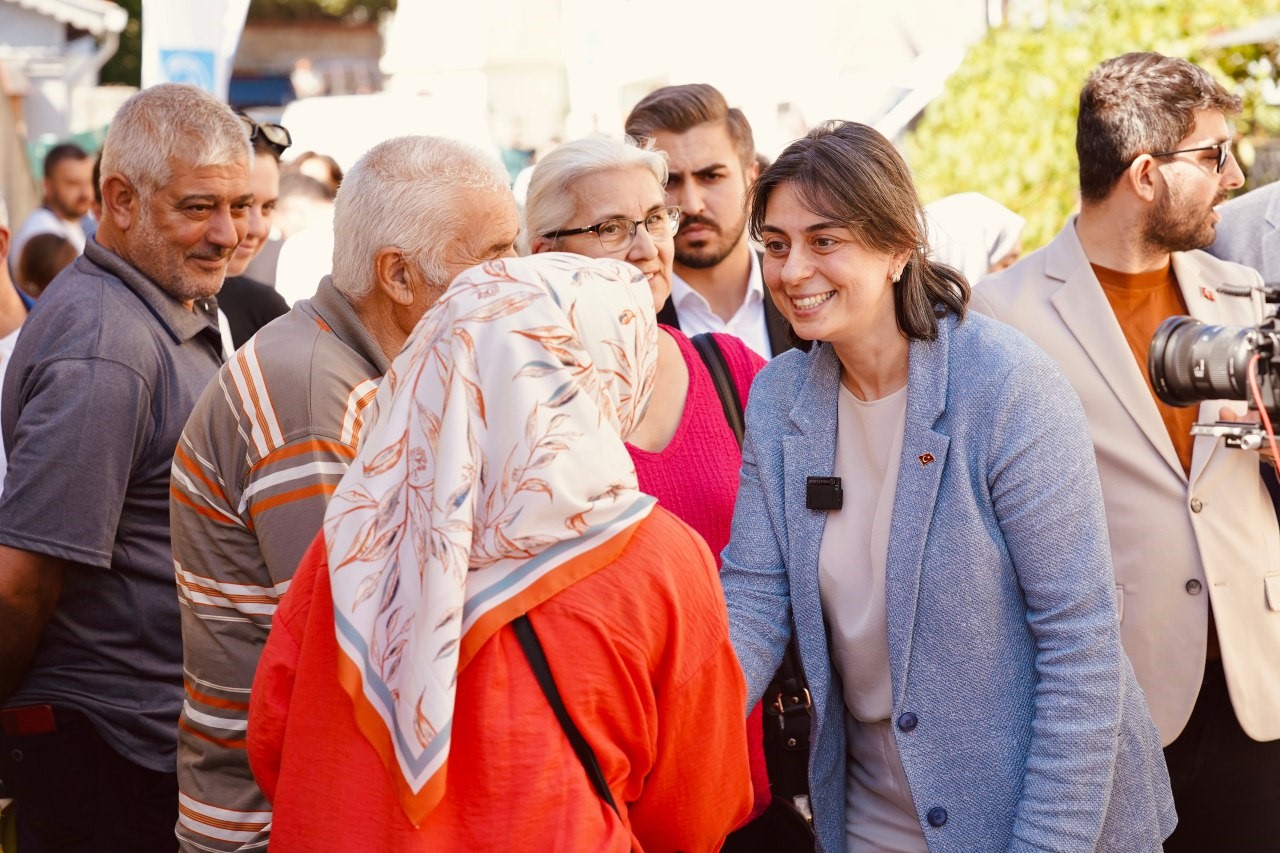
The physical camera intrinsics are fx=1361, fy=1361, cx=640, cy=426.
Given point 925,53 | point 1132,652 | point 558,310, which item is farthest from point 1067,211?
point 558,310

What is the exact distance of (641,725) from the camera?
1.86 meters

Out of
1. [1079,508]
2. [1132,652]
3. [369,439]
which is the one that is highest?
[369,439]

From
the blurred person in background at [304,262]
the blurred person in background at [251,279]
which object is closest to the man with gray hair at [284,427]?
the blurred person in background at [251,279]

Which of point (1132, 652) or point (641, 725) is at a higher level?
point (641, 725)

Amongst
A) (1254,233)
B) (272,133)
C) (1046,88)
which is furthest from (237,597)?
(1046,88)

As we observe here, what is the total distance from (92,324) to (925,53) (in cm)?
792

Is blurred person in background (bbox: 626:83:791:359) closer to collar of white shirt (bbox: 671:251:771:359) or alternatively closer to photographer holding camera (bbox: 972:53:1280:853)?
collar of white shirt (bbox: 671:251:771:359)

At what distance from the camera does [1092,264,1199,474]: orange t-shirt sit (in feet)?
10.6

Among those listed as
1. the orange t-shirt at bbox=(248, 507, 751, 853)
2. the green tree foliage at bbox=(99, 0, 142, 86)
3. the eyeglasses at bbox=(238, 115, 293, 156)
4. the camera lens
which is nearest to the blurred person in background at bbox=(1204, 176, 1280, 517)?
the camera lens

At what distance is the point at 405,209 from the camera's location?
2.64m

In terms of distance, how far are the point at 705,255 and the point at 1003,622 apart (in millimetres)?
2288

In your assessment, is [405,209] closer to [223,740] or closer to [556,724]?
[223,740]

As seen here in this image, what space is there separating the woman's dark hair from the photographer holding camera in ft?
2.62

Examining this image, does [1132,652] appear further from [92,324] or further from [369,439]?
[92,324]
